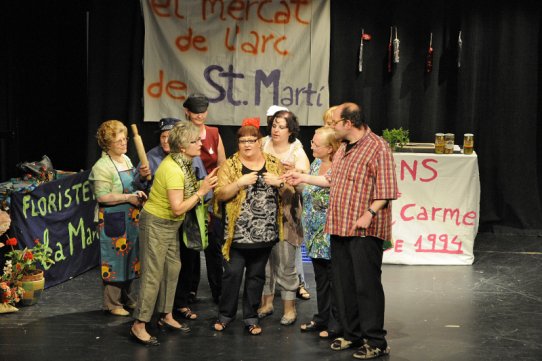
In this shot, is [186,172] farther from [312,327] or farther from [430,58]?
[430,58]

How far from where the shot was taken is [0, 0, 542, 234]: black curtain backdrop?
8016 millimetres

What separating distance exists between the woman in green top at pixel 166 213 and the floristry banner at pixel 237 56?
3.07m

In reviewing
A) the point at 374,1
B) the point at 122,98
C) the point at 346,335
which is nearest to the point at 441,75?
the point at 374,1

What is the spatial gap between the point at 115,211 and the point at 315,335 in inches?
60.7

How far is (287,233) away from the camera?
547 cm

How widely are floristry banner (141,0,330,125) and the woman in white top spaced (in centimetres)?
241

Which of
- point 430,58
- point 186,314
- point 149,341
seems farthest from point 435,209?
point 149,341

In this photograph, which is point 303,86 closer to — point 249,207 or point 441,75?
point 441,75

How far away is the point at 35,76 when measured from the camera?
25.2 ft

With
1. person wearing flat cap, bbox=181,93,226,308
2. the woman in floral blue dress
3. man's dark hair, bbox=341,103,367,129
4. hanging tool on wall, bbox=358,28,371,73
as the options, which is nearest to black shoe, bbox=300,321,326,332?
the woman in floral blue dress

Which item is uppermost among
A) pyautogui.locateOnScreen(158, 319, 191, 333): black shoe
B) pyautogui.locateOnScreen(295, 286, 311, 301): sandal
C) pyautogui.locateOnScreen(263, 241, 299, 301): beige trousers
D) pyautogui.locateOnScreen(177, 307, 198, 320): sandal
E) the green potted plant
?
the green potted plant

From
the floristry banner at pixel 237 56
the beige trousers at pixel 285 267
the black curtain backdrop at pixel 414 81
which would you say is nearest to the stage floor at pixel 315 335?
the beige trousers at pixel 285 267

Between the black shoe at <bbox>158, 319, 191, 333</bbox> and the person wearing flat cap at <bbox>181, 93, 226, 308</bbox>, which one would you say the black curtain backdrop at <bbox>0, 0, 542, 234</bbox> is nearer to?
the person wearing flat cap at <bbox>181, 93, 226, 308</bbox>

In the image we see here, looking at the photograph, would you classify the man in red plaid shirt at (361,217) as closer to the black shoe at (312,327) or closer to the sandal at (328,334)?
the sandal at (328,334)
